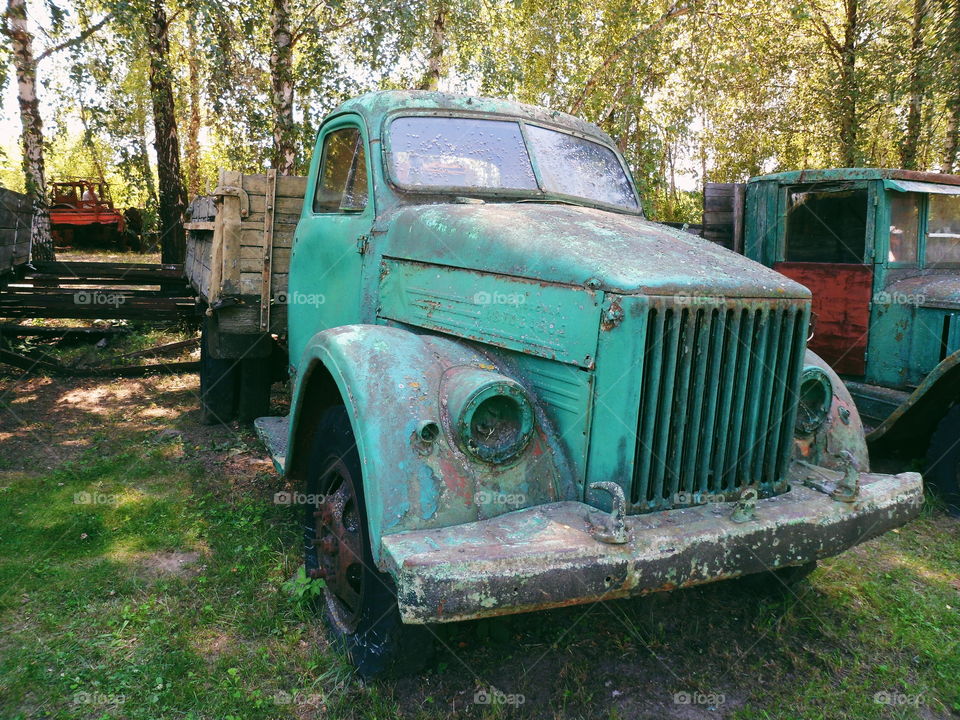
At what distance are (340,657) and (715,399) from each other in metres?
1.70

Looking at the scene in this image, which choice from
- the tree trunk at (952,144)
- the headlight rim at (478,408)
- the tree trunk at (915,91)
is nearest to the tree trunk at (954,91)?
the tree trunk at (952,144)

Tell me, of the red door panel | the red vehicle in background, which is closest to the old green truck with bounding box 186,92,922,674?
the red door panel

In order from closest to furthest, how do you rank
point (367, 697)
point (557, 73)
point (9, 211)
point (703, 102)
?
1. point (367, 697)
2. point (9, 211)
3. point (557, 73)
4. point (703, 102)

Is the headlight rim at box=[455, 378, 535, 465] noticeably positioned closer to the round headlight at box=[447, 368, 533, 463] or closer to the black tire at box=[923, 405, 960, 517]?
the round headlight at box=[447, 368, 533, 463]

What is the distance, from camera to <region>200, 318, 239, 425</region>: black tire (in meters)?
5.92

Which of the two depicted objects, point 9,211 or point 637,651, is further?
point 9,211

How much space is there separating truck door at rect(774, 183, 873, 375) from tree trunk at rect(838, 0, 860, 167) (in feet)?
31.7

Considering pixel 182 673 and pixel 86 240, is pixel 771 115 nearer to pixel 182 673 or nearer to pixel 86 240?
pixel 182 673

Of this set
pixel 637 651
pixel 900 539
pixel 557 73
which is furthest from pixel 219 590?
pixel 557 73

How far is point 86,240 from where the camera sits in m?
21.5

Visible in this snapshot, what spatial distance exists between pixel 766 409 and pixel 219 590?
251cm

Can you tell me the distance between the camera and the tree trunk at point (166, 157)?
10.8 metres

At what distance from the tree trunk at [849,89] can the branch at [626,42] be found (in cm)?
319

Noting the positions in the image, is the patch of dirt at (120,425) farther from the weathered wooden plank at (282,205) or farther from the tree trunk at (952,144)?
the tree trunk at (952,144)
